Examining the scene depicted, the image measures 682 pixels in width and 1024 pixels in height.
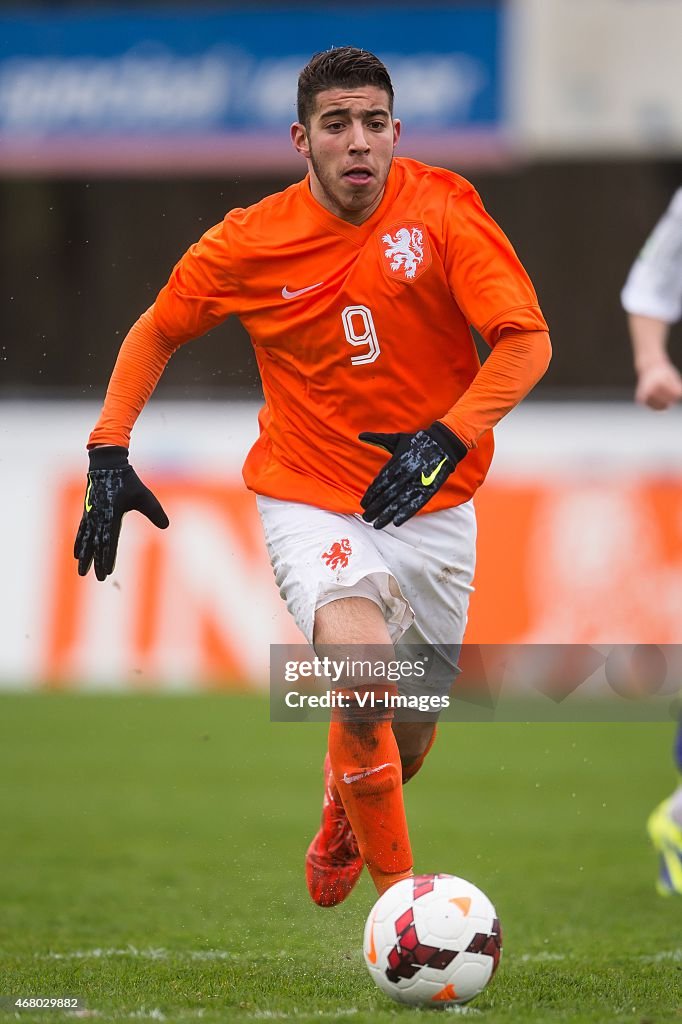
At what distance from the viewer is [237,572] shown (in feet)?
35.1

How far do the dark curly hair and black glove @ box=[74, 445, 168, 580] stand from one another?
110 centimetres

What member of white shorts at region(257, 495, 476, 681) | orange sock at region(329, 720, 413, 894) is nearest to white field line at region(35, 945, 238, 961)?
orange sock at region(329, 720, 413, 894)

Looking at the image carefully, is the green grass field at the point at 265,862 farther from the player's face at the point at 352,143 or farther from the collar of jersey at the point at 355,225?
the player's face at the point at 352,143

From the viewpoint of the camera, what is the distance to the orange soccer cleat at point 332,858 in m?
4.81

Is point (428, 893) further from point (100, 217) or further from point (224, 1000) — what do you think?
point (100, 217)

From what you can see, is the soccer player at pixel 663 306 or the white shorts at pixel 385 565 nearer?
the white shorts at pixel 385 565

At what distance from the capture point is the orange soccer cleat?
4.81 m

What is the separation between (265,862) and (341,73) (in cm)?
293

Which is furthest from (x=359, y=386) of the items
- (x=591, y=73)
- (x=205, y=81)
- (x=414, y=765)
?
(x=205, y=81)

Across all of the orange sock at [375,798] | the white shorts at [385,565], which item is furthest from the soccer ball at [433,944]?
the white shorts at [385,565]

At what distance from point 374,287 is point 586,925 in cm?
224

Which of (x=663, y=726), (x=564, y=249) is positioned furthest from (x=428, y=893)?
(x=564, y=249)

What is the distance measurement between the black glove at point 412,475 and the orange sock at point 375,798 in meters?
0.59

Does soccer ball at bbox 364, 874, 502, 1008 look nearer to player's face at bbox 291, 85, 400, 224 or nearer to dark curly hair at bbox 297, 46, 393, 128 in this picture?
player's face at bbox 291, 85, 400, 224
